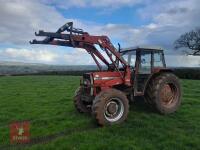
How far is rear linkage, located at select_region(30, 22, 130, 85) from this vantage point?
11.9 meters

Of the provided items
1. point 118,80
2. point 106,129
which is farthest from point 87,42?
point 106,129

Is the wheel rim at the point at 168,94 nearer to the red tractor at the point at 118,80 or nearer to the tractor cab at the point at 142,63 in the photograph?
the red tractor at the point at 118,80

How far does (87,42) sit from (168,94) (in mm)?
4130

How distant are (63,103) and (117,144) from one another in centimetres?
773

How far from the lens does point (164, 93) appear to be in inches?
533

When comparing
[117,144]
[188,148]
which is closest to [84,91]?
[117,144]

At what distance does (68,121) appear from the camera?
12.2 m

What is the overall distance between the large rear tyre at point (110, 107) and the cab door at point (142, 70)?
1.34 meters

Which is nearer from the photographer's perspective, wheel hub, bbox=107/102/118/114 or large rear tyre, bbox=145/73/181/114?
wheel hub, bbox=107/102/118/114

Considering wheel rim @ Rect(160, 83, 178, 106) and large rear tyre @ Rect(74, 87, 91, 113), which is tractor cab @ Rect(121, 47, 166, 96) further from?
large rear tyre @ Rect(74, 87, 91, 113)

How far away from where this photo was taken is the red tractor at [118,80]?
1173cm

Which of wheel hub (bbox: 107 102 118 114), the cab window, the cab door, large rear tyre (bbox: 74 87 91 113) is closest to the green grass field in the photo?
large rear tyre (bbox: 74 87 91 113)

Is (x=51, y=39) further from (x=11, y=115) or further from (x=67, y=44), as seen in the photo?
(x=11, y=115)

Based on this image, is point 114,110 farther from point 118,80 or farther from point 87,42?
point 87,42
